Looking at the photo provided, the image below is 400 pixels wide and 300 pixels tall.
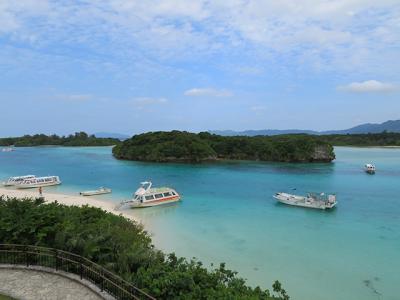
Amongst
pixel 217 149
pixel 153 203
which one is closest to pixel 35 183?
pixel 153 203

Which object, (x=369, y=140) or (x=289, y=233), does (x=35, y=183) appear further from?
(x=369, y=140)

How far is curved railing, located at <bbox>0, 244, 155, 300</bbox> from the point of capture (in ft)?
35.4

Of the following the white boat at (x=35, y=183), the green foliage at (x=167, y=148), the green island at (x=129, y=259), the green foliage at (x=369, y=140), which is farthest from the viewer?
the green foliage at (x=369, y=140)

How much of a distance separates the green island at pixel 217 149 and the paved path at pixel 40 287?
79.2 m

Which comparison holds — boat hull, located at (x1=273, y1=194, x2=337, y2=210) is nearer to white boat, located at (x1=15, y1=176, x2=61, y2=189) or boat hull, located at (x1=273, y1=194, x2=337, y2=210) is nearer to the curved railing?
the curved railing

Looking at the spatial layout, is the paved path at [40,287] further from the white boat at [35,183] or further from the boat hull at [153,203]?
the white boat at [35,183]

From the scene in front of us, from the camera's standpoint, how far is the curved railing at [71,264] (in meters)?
10.8

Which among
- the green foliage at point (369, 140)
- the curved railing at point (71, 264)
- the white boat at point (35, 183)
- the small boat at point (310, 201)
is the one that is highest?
the green foliage at point (369, 140)

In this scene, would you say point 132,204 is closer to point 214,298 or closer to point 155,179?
point 155,179

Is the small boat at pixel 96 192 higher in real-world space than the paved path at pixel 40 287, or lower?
lower

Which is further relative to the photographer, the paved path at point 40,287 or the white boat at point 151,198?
the white boat at point 151,198

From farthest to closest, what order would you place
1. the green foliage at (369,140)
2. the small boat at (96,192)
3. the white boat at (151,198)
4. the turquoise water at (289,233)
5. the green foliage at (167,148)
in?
the green foliage at (369,140) < the green foliage at (167,148) < the small boat at (96,192) < the white boat at (151,198) < the turquoise water at (289,233)

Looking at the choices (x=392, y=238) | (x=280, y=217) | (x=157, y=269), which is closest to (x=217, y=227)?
(x=280, y=217)

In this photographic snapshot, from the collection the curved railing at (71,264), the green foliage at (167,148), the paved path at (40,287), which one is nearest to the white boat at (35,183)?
the green foliage at (167,148)
